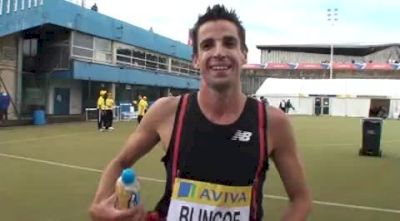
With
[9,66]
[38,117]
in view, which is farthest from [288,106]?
[9,66]

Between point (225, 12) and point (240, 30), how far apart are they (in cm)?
11

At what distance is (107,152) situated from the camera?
1565 cm

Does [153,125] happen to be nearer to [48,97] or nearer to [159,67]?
[48,97]

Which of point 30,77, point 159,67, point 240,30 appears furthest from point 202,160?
point 159,67

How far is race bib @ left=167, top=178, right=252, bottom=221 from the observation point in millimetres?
2445

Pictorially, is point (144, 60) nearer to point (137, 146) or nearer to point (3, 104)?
point (3, 104)

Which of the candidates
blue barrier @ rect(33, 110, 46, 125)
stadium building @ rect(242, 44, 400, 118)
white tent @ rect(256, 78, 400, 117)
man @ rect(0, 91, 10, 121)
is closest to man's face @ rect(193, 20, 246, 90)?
man @ rect(0, 91, 10, 121)

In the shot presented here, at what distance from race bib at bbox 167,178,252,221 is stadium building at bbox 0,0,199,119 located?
28011 millimetres

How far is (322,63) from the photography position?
8225 centimetres

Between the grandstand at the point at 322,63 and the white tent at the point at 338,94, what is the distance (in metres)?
13.1

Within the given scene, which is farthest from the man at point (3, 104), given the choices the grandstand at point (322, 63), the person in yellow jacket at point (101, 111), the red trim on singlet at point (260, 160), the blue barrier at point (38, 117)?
the grandstand at point (322, 63)

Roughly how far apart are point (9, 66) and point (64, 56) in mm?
3537

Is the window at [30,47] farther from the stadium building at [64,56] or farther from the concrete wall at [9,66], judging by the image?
the concrete wall at [9,66]

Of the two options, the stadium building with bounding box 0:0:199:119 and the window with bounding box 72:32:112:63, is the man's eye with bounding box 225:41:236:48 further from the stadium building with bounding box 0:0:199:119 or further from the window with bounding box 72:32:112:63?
the window with bounding box 72:32:112:63
